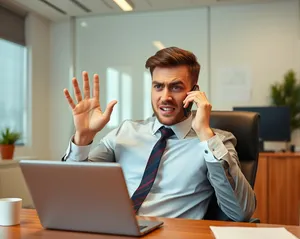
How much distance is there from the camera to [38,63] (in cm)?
455

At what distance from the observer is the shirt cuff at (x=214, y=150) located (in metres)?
1.34

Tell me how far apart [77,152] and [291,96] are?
306cm

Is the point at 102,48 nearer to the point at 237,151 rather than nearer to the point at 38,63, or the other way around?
the point at 38,63

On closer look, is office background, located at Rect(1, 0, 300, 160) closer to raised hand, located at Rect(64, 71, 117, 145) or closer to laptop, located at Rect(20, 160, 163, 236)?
raised hand, located at Rect(64, 71, 117, 145)

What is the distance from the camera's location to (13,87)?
167 inches

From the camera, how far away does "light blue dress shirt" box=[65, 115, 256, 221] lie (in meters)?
1.36

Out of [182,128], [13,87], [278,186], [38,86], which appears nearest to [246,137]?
[182,128]

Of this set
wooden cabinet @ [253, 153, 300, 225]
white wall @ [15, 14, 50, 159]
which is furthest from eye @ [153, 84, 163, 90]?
white wall @ [15, 14, 50, 159]

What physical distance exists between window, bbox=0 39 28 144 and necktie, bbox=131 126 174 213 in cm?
287

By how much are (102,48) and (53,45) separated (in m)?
0.64

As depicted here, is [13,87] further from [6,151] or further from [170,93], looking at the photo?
[170,93]

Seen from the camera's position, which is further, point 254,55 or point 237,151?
point 254,55

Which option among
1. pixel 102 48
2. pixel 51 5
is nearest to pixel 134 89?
pixel 102 48

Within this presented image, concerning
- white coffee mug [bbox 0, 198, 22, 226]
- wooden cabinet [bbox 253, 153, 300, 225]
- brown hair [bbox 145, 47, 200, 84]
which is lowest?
wooden cabinet [bbox 253, 153, 300, 225]
